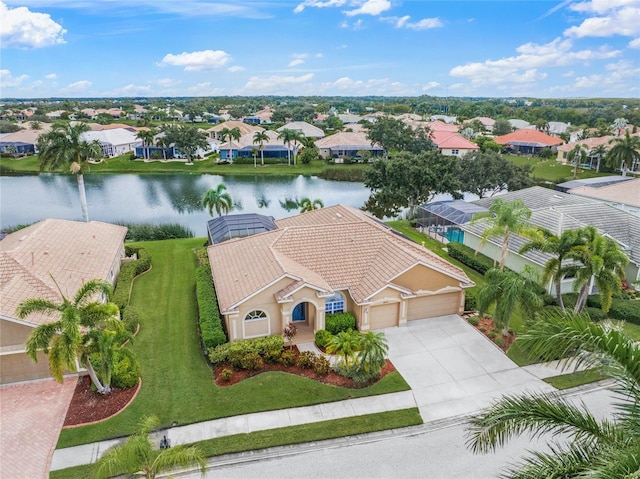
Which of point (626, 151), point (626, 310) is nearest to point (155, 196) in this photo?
point (626, 310)

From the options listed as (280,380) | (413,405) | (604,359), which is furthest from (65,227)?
(604,359)

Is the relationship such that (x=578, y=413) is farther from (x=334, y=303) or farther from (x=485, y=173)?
(x=485, y=173)

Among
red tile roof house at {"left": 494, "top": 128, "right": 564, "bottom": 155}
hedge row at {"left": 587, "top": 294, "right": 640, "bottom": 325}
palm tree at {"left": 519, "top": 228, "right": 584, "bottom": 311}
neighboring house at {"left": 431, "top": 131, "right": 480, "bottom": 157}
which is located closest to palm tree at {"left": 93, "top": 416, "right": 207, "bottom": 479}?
palm tree at {"left": 519, "top": 228, "right": 584, "bottom": 311}

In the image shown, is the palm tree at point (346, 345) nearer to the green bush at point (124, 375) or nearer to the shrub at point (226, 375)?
the shrub at point (226, 375)

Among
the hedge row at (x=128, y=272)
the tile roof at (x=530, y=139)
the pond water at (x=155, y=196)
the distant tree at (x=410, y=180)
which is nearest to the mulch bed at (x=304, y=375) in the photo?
the hedge row at (x=128, y=272)

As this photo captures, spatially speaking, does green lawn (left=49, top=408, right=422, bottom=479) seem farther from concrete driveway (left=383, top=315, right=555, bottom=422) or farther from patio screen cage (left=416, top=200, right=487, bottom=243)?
patio screen cage (left=416, top=200, right=487, bottom=243)

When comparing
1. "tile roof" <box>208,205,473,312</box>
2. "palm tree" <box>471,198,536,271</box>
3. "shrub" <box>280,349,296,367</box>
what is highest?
"palm tree" <box>471,198,536,271</box>
